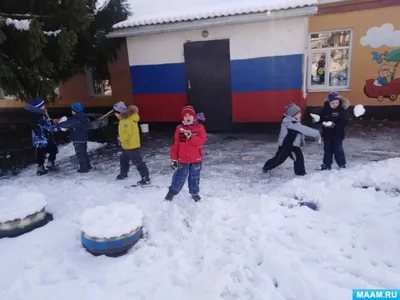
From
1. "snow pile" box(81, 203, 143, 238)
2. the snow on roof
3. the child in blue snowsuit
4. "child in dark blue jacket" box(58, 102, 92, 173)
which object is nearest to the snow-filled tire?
"snow pile" box(81, 203, 143, 238)

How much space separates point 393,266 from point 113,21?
28.2 ft

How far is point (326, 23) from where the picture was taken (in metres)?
9.42

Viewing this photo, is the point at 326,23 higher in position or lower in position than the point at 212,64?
higher

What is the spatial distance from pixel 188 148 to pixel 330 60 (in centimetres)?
748

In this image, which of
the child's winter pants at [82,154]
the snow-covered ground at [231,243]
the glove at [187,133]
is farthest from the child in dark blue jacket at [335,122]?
the child's winter pants at [82,154]

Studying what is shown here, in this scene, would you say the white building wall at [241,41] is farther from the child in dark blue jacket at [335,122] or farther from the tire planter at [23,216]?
the tire planter at [23,216]

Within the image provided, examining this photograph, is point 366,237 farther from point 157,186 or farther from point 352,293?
point 157,186

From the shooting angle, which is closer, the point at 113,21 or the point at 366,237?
the point at 366,237

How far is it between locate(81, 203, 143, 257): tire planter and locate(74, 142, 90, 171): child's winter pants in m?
2.63

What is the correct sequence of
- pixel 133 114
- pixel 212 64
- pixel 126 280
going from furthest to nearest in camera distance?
pixel 212 64 < pixel 133 114 < pixel 126 280

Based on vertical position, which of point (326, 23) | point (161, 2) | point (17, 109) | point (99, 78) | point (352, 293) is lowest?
point (352, 293)

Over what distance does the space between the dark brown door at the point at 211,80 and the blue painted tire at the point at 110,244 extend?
19.5 ft

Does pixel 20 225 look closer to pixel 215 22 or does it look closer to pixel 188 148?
pixel 188 148

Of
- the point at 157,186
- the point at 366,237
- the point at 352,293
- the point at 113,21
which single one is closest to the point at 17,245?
the point at 157,186
